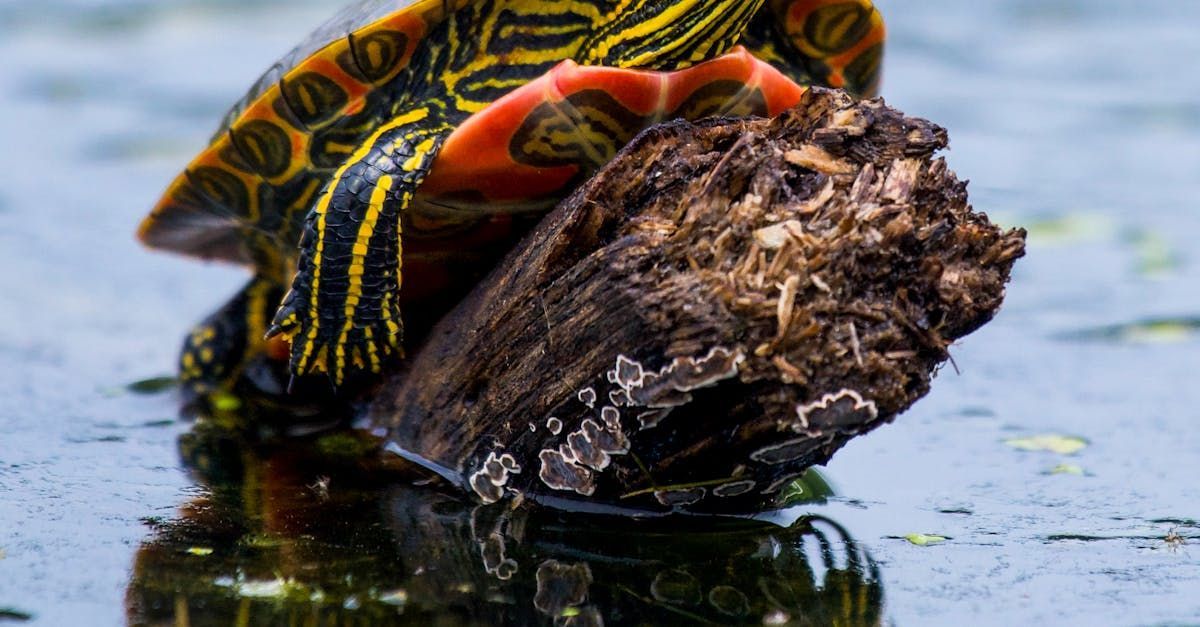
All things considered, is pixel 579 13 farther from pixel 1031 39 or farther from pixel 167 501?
pixel 1031 39

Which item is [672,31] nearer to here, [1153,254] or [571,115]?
[571,115]

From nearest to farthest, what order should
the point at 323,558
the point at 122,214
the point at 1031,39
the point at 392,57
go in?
the point at 323,558
the point at 392,57
the point at 122,214
the point at 1031,39

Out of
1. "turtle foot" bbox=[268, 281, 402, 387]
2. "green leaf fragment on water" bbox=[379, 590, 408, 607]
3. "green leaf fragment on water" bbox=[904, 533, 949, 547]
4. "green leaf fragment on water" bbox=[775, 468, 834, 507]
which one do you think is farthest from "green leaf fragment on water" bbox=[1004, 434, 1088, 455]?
"green leaf fragment on water" bbox=[379, 590, 408, 607]

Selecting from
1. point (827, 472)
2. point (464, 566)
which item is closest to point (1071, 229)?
point (827, 472)

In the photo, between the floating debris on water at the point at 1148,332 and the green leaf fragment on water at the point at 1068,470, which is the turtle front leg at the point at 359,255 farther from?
the floating debris on water at the point at 1148,332

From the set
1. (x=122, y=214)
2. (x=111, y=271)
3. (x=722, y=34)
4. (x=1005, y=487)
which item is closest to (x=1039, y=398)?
(x=1005, y=487)

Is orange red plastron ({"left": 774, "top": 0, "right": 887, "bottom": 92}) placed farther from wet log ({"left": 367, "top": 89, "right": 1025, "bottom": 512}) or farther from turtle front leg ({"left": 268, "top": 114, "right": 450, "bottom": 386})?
turtle front leg ({"left": 268, "top": 114, "right": 450, "bottom": 386})

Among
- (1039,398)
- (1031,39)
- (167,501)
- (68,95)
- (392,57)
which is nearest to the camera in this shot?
(167,501)
